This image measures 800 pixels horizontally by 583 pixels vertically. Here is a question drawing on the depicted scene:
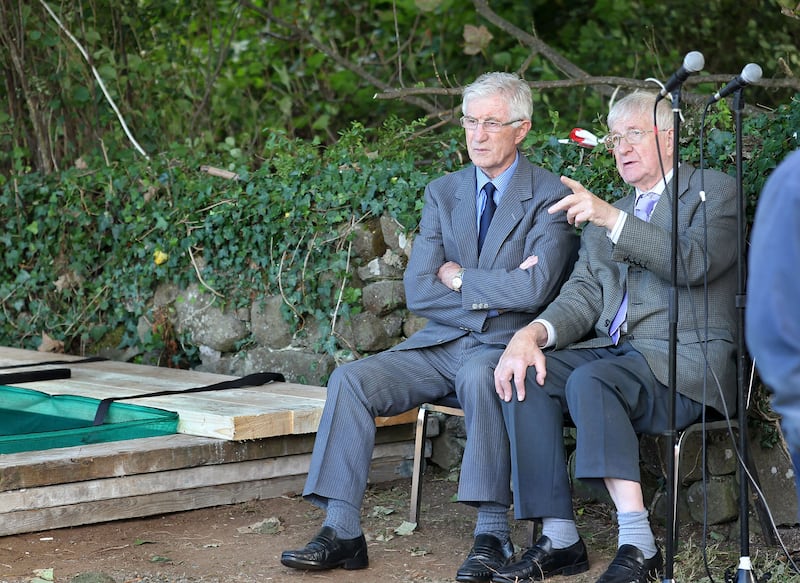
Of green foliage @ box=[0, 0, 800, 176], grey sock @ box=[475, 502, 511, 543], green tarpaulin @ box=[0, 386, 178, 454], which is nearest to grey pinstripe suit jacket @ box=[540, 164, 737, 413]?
grey sock @ box=[475, 502, 511, 543]

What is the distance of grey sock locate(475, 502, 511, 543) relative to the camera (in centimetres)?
318

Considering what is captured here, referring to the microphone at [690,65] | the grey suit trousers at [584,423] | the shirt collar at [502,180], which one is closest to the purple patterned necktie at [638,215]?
the grey suit trousers at [584,423]

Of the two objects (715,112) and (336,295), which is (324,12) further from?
(715,112)

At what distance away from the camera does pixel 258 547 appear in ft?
11.2

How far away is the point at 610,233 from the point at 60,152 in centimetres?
420

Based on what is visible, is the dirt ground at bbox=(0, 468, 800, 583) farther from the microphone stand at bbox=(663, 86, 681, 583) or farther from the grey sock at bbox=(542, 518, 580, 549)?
the microphone stand at bbox=(663, 86, 681, 583)

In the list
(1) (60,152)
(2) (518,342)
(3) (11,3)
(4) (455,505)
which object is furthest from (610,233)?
(3) (11,3)

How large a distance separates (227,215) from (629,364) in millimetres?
2350

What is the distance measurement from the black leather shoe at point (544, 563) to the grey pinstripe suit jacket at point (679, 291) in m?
0.55

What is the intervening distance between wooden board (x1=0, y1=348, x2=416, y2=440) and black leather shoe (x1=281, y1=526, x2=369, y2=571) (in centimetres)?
→ 64

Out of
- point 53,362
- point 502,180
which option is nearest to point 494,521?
point 502,180

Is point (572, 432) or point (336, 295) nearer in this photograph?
point (572, 432)

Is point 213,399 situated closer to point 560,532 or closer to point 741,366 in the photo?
point 560,532

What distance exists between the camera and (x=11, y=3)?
6324 mm
